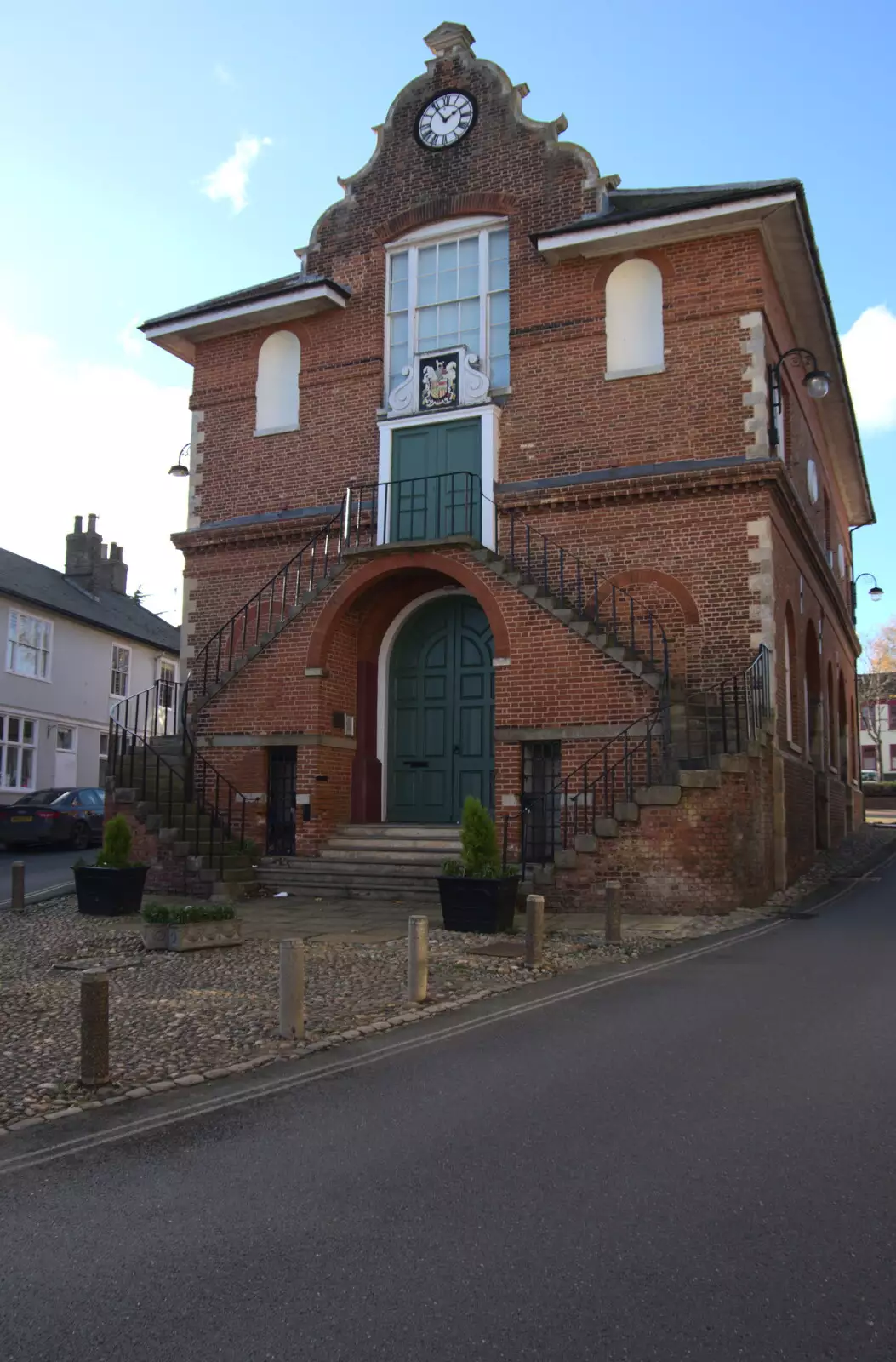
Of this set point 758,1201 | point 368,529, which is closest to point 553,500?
point 368,529

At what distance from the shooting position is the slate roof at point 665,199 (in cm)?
1508

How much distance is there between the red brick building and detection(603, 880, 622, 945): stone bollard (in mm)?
2114

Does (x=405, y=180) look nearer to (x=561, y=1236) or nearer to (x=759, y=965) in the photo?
(x=759, y=965)

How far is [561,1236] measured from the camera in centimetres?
382

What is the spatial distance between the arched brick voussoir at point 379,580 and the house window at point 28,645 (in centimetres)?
1577

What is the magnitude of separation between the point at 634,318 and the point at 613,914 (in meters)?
9.58

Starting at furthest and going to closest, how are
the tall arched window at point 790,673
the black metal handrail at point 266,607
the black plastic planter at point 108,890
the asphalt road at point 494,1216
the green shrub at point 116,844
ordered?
the black metal handrail at point 266,607 < the tall arched window at point 790,673 < the green shrub at point 116,844 < the black plastic planter at point 108,890 < the asphalt road at point 494,1216

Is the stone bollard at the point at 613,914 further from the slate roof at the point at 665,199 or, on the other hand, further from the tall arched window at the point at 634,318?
the slate roof at the point at 665,199

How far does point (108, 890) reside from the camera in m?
13.1

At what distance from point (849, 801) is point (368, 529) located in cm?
1505

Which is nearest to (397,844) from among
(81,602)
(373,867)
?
(373,867)

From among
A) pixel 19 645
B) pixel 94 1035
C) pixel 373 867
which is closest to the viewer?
pixel 94 1035

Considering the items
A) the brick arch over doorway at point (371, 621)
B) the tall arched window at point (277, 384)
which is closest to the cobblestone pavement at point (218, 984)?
the brick arch over doorway at point (371, 621)

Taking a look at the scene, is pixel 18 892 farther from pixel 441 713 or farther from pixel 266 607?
pixel 441 713
